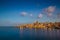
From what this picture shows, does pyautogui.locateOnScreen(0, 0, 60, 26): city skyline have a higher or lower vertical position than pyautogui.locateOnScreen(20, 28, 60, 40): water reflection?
higher

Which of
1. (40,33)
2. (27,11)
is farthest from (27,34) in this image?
(27,11)

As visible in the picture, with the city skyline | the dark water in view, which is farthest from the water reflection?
the city skyline

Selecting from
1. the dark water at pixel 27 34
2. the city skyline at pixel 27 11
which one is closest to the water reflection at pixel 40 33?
the dark water at pixel 27 34

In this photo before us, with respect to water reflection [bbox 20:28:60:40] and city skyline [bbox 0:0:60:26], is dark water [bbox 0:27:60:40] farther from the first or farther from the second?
city skyline [bbox 0:0:60:26]

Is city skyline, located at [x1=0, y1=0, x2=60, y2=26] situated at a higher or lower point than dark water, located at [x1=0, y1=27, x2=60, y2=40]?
higher

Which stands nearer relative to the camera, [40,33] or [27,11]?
[27,11]

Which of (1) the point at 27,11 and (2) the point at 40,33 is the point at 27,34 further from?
Answer: (1) the point at 27,11

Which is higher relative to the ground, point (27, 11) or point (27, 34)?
point (27, 11)

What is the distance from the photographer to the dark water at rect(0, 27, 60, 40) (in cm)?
425

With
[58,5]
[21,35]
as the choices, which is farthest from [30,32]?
[58,5]

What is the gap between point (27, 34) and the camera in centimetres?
436

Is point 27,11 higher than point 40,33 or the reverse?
higher

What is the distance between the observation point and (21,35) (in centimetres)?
432

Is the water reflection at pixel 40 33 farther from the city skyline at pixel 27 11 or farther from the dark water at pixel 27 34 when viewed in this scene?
the city skyline at pixel 27 11
